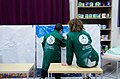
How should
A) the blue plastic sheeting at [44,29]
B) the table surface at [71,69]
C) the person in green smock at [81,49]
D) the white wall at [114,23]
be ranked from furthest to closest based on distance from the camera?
Answer: the white wall at [114,23] < the blue plastic sheeting at [44,29] < the person in green smock at [81,49] < the table surface at [71,69]

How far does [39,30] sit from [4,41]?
0.72m

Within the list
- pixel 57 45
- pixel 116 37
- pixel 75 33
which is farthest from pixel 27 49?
pixel 116 37

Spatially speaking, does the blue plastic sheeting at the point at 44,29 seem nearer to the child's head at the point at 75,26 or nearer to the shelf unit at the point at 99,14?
the shelf unit at the point at 99,14

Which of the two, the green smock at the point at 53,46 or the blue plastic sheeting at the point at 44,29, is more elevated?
the blue plastic sheeting at the point at 44,29

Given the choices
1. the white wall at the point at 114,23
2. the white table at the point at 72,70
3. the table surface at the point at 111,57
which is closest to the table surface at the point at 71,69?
the white table at the point at 72,70

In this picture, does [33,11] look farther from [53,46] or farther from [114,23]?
[114,23]

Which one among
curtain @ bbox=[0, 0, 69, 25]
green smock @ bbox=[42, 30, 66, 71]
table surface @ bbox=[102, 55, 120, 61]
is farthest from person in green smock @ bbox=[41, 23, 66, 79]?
curtain @ bbox=[0, 0, 69, 25]

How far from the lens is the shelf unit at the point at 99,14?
4.91 meters

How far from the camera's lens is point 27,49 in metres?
4.12

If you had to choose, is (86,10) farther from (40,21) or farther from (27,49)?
(27,49)

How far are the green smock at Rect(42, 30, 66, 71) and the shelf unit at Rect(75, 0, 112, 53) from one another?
1.41 metres

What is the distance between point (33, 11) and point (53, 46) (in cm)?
164

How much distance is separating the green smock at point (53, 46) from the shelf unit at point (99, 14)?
55.5 inches

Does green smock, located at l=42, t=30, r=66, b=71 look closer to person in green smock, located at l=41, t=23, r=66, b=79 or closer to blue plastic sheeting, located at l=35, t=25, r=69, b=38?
person in green smock, located at l=41, t=23, r=66, b=79
